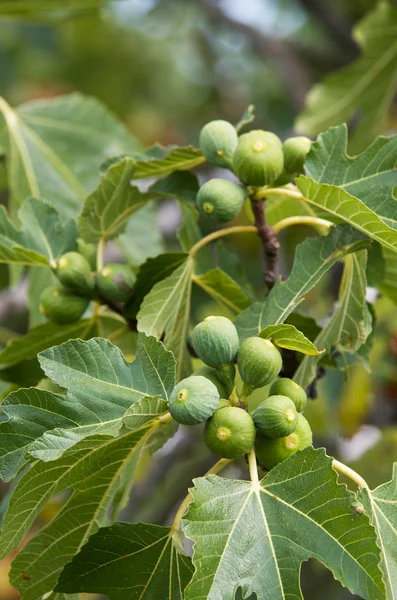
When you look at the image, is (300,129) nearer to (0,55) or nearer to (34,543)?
(34,543)

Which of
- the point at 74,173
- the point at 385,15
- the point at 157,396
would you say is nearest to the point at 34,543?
the point at 157,396

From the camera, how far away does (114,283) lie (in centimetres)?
126

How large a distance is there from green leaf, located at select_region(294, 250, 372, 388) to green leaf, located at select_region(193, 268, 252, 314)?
0.51 ft

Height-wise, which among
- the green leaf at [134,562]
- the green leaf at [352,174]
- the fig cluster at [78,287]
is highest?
the green leaf at [352,174]

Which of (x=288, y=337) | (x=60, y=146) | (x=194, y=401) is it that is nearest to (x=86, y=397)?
(x=194, y=401)

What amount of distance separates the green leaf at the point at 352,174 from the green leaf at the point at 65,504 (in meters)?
0.39

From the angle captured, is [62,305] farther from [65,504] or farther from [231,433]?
[231,433]

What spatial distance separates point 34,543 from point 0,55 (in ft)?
10.0

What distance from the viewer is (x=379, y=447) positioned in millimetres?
2256

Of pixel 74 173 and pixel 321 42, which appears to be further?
pixel 321 42

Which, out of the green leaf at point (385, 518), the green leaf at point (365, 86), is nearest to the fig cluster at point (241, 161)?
the green leaf at point (385, 518)

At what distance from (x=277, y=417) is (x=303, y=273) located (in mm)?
285

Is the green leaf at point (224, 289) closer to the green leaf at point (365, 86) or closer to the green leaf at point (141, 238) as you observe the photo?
the green leaf at point (141, 238)

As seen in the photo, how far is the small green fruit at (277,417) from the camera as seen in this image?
2.98 feet
